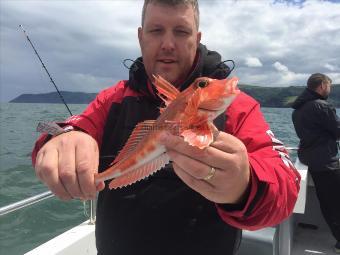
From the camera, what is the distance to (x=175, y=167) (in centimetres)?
173

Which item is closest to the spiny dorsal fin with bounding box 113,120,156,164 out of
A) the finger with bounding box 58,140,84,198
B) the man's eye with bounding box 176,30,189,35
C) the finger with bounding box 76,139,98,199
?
the finger with bounding box 76,139,98,199

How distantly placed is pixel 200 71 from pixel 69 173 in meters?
1.35

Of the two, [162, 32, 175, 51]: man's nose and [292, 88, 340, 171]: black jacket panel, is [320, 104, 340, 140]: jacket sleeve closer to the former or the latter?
[292, 88, 340, 171]: black jacket panel

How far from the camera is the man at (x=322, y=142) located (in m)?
7.01

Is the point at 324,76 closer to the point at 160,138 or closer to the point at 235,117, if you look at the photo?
the point at 235,117

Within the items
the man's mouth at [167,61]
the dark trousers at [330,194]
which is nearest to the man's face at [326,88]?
the dark trousers at [330,194]

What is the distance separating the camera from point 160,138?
1.77 meters

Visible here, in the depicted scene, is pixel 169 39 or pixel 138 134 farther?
pixel 169 39

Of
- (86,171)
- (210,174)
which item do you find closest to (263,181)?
(210,174)

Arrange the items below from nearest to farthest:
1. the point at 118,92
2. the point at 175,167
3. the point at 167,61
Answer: the point at 175,167 → the point at 167,61 → the point at 118,92

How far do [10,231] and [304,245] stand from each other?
822cm

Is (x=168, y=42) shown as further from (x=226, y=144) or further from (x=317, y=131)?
(x=317, y=131)

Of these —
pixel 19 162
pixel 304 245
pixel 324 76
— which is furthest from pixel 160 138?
pixel 19 162

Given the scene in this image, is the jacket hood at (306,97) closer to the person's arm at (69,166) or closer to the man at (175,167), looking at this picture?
the man at (175,167)
